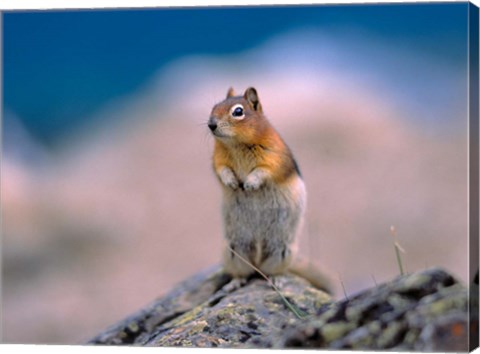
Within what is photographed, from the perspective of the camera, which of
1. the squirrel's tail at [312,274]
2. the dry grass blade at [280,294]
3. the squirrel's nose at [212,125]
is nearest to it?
the dry grass blade at [280,294]

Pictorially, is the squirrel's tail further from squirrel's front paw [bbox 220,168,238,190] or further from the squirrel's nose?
the squirrel's nose

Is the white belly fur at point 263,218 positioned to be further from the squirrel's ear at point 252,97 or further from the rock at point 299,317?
the squirrel's ear at point 252,97

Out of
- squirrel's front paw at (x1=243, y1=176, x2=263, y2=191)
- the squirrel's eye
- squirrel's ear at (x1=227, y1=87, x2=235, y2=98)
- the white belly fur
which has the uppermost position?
squirrel's ear at (x1=227, y1=87, x2=235, y2=98)

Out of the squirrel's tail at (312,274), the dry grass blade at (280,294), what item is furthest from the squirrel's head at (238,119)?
the squirrel's tail at (312,274)

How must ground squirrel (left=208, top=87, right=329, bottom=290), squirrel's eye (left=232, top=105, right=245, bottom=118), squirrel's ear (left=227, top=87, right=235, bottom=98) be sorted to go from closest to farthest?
1. squirrel's eye (left=232, top=105, right=245, bottom=118)
2. ground squirrel (left=208, top=87, right=329, bottom=290)
3. squirrel's ear (left=227, top=87, right=235, bottom=98)

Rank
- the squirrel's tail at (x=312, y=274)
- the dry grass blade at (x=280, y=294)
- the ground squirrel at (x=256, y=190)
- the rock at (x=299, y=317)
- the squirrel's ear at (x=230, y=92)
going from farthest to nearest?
the squirrel's tail at (x=312, y=274), the squirrel's ear at (x=230, y=92), the ground squirrel at (x=256, y=190), the dry grass blade at (x=280, y=294), the rock at (x=299, y=317)

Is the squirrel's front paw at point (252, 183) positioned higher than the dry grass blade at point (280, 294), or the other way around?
the squirrel's front paw at point (252, 183)

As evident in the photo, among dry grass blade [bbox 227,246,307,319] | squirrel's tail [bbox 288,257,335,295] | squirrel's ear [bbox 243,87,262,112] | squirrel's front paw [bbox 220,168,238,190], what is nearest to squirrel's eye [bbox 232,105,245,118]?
squirrel's ear [bbox 243,87,262,112]
